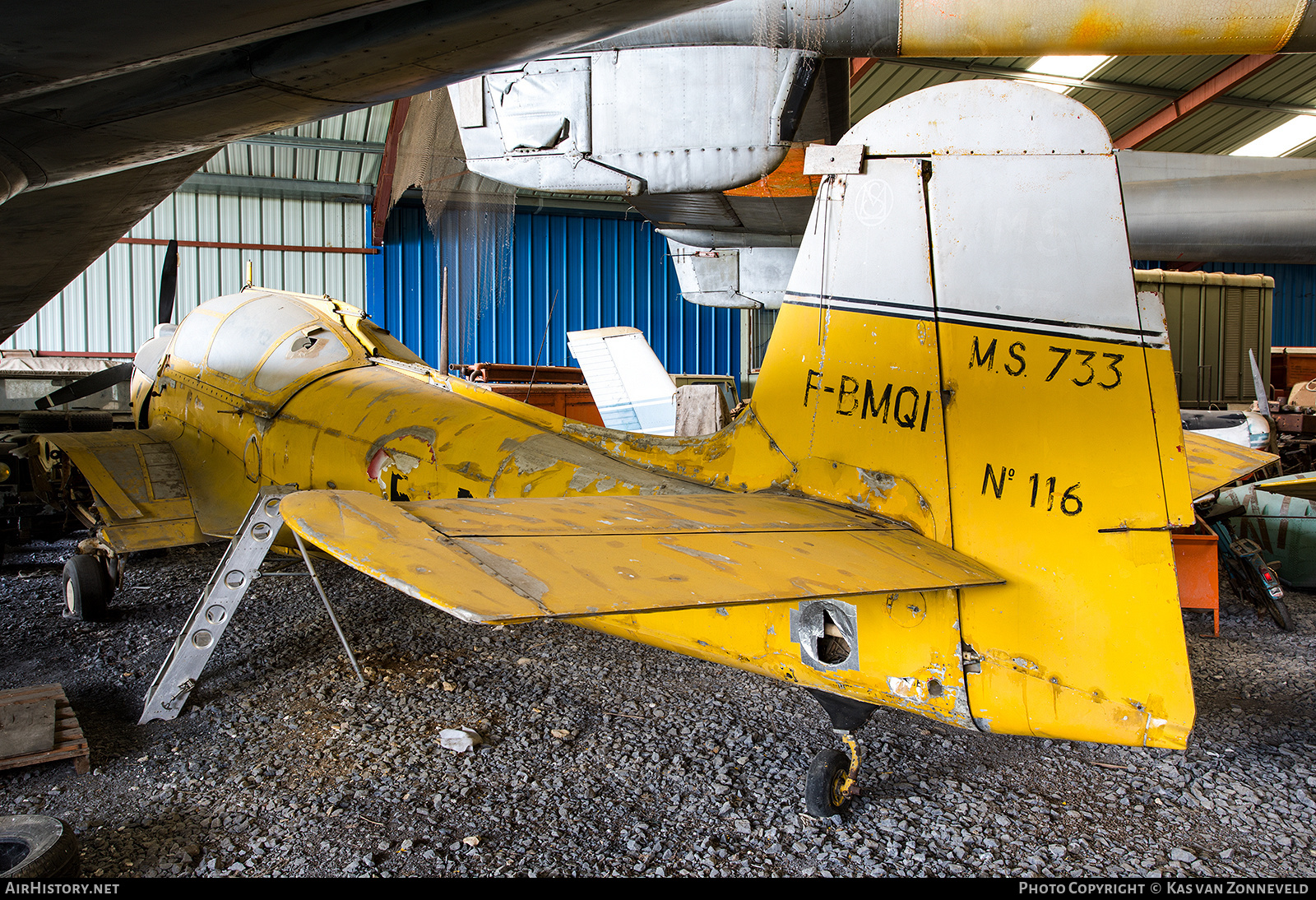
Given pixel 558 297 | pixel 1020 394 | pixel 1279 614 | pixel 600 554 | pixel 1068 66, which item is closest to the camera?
pixel 600 554

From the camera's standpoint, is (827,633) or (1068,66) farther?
(1068,66)

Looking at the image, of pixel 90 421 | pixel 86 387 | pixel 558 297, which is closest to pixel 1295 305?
pixel 558 297

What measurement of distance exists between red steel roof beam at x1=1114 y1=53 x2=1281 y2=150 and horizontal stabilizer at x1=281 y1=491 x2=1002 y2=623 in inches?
676

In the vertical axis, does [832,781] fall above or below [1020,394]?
below

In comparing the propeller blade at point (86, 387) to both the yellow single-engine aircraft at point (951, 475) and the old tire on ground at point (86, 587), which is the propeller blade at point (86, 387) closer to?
the old tire on ground at point (86, 587)

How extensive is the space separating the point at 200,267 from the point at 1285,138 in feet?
88.5

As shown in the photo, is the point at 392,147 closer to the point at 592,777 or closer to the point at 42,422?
the point at 42,422

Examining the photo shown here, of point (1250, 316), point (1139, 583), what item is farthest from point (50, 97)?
point (1250, 316)

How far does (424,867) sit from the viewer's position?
93.3 inches

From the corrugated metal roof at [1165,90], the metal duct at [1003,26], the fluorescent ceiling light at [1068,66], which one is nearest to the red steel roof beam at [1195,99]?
the corrugated metal roof at [1165,90]

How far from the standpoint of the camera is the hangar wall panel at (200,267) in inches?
607

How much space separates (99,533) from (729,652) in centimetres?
456

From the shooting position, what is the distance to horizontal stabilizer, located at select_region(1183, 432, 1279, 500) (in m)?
3.11

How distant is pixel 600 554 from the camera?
5.18 feet
